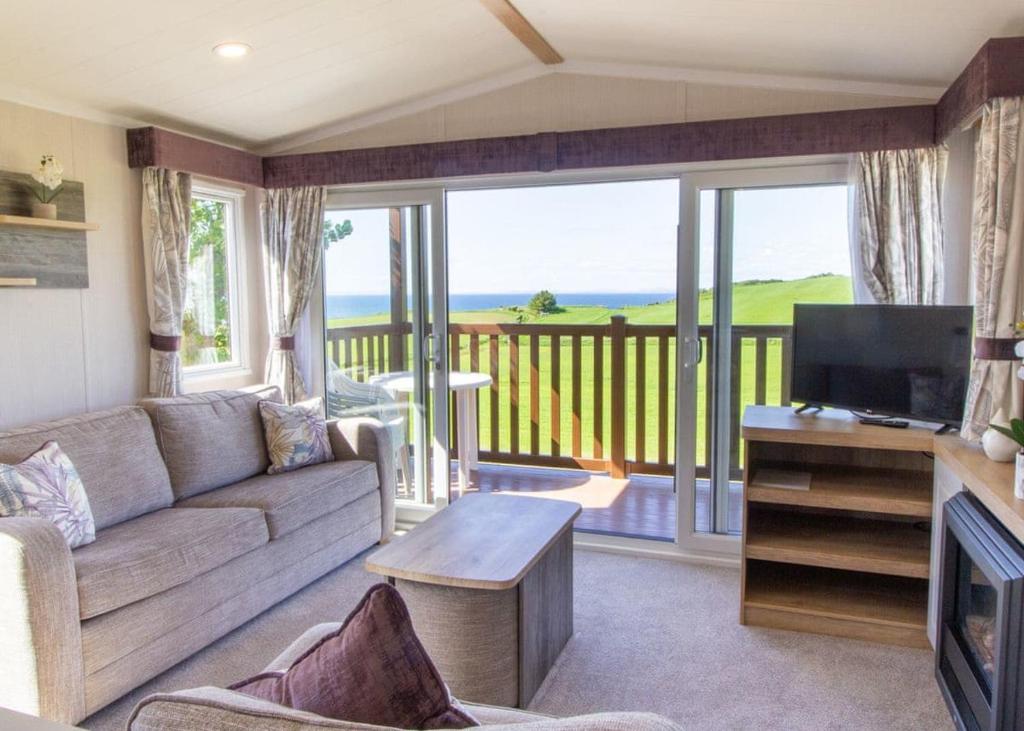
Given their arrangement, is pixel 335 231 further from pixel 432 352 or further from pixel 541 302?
pixel 541 302

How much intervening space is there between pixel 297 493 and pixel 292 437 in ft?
1.58

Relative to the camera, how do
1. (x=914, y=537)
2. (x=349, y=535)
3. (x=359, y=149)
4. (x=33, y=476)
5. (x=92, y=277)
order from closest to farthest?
(x=33, y=476) < (x=914, y=537) < (x=92, y=277) < (x=349, y=535) < (x=359, y=149)

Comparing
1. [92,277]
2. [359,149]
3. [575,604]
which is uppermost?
[359,149]

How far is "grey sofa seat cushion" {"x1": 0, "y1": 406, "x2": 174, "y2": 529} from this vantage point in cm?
282

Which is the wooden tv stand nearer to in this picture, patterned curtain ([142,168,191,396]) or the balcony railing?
the balcony railing

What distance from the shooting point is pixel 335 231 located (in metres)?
4.38

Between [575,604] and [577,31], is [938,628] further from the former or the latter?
[577,31]

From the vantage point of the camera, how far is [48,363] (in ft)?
10.7

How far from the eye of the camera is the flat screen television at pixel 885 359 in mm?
2797

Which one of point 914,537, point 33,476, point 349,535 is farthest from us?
point 349,535

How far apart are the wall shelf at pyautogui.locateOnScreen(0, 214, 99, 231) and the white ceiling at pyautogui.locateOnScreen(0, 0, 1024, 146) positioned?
521 millimetres

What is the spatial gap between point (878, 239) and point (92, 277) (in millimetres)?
3496

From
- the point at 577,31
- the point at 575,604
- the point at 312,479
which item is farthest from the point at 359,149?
the point at 575,604

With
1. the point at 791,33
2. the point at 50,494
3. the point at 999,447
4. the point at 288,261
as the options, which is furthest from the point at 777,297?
the point at 50,494
